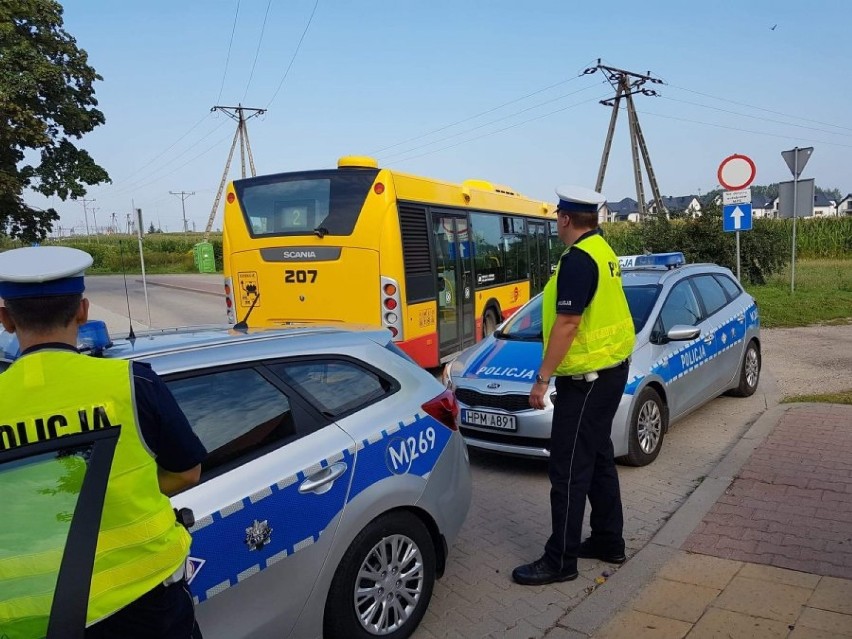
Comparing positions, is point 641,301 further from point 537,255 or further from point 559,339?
point 537,255

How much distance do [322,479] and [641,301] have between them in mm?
4309

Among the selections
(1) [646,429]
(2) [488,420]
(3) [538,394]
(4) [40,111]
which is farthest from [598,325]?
(4) [40,111]

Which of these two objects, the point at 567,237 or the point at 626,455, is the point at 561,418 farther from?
the point at 626,455

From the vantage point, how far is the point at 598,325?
11.8ft

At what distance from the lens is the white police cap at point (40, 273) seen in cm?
156

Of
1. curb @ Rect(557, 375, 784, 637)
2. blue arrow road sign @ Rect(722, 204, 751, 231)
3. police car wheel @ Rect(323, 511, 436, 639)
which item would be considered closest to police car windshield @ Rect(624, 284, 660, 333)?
curb @ Rect(557, 375, 784, 637)

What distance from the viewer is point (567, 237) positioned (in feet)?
12.2

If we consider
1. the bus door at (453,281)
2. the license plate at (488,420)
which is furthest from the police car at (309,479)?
the bus door at (453,281)

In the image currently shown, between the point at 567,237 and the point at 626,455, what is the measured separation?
8.01 ft

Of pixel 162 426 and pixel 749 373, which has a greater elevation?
pixel 162 426

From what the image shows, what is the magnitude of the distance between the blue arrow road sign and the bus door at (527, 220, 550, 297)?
372cm

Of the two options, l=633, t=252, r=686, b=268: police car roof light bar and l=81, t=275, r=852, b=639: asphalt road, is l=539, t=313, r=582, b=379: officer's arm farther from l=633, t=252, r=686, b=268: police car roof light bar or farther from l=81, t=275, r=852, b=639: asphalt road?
l=633, t=252, r=686, b=268: police car roof light bar

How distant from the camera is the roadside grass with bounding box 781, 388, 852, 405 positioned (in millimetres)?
7061

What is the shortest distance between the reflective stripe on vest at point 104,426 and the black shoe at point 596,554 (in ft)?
9.49
